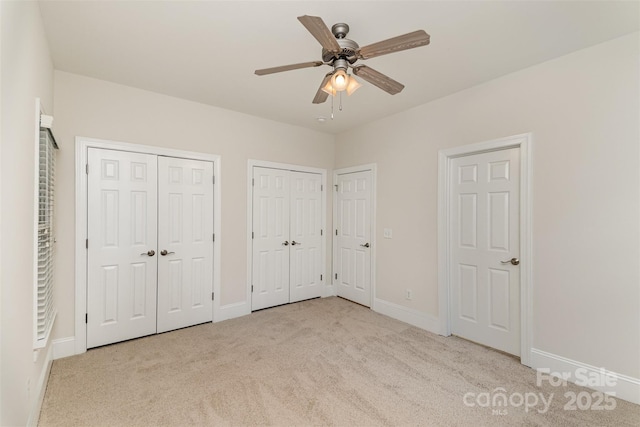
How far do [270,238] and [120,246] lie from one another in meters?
1.77

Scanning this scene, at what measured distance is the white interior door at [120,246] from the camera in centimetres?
284

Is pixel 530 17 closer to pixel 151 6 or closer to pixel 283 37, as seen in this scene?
pixel 283 37

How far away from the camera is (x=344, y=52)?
1780 millimetres

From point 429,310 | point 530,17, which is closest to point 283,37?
point 530,17


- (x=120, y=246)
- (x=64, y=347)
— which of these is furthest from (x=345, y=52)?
(x=64, y=347)

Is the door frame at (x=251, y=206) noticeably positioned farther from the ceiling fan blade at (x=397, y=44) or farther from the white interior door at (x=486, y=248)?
the ceiling fan blade at (x=397, y=44)

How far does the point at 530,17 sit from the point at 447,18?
56cm

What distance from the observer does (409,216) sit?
142 inches

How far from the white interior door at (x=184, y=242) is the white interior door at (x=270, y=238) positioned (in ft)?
2.03

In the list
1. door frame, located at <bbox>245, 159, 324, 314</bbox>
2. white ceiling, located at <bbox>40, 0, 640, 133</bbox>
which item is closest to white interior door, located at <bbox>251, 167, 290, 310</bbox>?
door frame, located at <bbox>245, 159, 324, 314</bbox>

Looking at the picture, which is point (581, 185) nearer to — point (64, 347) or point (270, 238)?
point (270, 238)

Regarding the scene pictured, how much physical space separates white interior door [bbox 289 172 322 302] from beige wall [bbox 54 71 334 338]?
0.24 m

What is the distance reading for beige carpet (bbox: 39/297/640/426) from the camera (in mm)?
1906

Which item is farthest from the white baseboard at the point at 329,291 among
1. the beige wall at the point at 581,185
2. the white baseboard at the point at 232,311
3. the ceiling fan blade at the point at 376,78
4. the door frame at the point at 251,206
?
the ceiling fan blade at the point at 376,78
